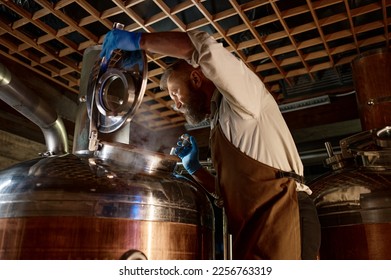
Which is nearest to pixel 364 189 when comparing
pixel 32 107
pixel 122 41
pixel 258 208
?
pixel 258 208

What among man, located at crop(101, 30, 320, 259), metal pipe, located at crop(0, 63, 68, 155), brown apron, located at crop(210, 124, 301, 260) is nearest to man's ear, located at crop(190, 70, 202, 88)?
man, located at crop(101, 30, 320, 259)

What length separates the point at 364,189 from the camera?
203 cm

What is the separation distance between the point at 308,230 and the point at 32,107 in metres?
2.39

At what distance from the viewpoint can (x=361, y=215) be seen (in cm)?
199

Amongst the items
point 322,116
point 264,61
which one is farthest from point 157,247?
point 322,116

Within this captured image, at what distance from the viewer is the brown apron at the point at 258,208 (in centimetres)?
143

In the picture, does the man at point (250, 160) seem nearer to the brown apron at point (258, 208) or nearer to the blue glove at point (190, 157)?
the brown apron at point (258, 208)

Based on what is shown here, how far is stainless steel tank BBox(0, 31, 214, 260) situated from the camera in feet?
4.53

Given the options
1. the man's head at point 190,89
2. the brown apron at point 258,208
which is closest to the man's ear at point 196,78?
the man's head at point 190,89

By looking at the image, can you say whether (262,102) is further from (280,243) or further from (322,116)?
(322,116)

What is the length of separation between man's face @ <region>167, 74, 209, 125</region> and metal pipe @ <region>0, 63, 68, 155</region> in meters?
1.10

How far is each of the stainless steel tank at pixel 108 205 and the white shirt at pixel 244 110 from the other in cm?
43

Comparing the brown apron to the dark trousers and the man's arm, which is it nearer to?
the dark trousers

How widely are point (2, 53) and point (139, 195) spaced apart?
2.56 meters
